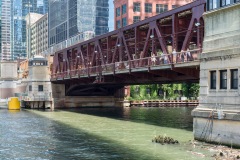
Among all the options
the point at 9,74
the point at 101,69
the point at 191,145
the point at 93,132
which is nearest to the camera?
the point at 191,145

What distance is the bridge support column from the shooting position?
3030 centimetres

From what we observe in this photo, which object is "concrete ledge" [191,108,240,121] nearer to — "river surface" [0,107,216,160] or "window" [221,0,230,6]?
"river surface" [0,107,216,160]

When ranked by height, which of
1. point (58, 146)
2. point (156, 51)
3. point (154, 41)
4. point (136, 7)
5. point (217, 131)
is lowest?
point (58, 146)

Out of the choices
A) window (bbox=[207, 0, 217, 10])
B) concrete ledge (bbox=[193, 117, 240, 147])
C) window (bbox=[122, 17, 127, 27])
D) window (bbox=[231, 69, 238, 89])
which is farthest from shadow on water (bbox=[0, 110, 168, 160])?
window (bbox=[122, 17, 127, 27])

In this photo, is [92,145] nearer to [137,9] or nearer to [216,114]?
[216,114]

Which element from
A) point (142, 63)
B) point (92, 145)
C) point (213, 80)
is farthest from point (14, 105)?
point (213, 80)

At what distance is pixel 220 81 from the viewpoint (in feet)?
106

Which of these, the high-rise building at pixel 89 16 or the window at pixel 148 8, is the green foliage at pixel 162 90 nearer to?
the window at pixel 148 8

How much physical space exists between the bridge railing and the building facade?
150ft

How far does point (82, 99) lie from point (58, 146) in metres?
62.1

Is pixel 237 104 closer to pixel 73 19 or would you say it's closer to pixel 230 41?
pixel 230 41

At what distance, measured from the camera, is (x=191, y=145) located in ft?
105

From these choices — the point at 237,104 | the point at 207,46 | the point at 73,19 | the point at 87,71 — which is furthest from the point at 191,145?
the point at 73,19

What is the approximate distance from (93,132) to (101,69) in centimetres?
1971
